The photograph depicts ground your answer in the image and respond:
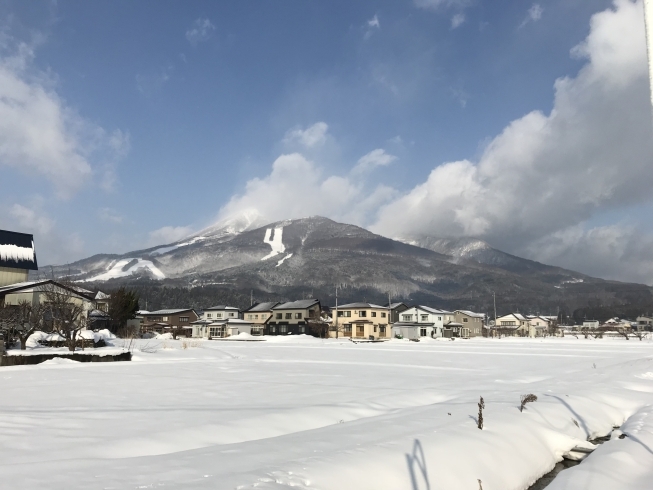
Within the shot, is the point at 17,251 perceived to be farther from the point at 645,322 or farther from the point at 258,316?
the point at 645,322

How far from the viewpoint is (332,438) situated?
738 centimetres

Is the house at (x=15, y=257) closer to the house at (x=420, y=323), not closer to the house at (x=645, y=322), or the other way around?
the house at (x=420, y=323)

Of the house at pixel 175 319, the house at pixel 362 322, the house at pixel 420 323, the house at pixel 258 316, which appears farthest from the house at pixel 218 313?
the house at pixel 420 323

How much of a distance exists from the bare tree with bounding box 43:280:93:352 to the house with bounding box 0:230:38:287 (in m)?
8.65

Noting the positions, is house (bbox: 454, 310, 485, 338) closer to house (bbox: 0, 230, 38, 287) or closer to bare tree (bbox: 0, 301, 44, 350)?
house (bbox: 0, 230, 38, 287)

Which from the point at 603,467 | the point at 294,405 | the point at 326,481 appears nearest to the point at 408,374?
the point at 294,405

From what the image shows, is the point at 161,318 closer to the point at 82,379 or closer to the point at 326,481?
the point at 82,379

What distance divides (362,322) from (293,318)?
13.0 m

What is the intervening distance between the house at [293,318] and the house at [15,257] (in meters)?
45.7

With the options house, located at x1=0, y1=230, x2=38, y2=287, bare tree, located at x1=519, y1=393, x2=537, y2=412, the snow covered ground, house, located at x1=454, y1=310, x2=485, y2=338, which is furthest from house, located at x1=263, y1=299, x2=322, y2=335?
bare tree, located at x1=519, y1=393, x2=537, y2=412

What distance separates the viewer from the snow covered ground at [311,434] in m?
5.76

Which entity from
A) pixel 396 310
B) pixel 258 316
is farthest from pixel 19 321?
pixel 396 310

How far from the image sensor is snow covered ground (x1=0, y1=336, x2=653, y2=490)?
18.9 feet

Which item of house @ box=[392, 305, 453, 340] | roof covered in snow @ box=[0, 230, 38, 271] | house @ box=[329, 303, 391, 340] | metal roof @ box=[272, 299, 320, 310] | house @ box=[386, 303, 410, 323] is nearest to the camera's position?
roof covered in snow @ box=[0, 230, 38, 271]
